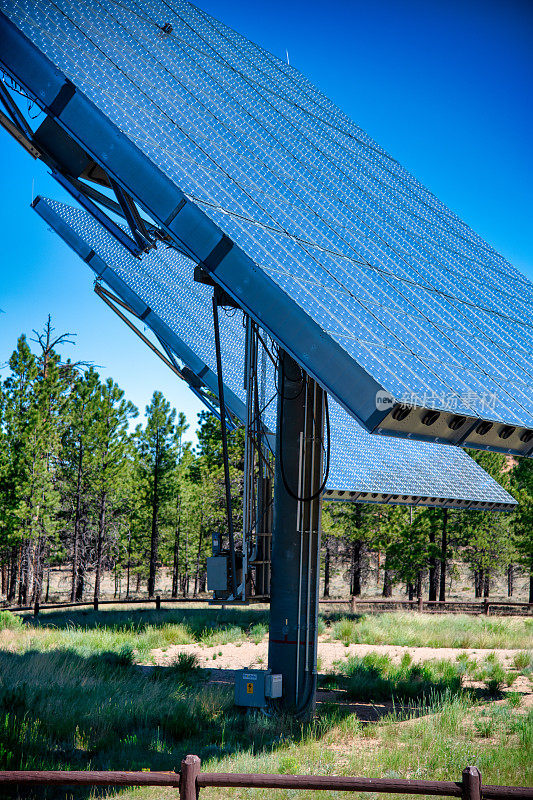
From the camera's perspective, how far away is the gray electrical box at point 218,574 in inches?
457

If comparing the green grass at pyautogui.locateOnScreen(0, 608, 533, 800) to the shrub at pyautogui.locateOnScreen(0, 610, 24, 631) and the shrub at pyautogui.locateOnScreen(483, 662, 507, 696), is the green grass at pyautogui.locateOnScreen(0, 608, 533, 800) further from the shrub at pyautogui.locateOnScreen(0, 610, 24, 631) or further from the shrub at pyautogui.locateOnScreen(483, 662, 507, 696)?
the shrub at pyautogui.locateOnScreen(0, 610, 24, 631)

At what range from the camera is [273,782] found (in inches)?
205

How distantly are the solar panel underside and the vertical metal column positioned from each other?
2388 millimetres

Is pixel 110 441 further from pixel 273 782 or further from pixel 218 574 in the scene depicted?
pixel 273 782

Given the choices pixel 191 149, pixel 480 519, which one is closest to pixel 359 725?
pixel 191 149

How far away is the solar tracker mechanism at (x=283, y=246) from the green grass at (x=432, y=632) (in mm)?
7614

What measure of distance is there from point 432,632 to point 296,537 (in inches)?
404

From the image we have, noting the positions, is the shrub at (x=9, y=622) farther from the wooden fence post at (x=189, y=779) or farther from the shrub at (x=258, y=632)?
the wooden fence post at (x=189, y=779)

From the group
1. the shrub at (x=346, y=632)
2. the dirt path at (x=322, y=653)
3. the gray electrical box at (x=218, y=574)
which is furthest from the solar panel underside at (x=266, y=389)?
the dirt path at (x=322, y=653)

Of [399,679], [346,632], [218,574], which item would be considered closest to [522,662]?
[399,679]

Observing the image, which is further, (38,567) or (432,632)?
(38,567)

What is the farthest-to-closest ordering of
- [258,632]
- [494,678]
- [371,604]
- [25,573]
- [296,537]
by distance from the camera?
[25,573], [371,604], [258,632], [494,678], [296,537]

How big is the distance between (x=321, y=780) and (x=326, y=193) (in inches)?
402

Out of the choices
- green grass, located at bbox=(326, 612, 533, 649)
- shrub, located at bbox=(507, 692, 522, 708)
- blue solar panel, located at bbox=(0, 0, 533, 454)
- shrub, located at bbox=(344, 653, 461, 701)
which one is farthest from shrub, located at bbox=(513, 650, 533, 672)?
blue solar panel, located at bbox=(0, 0, 533, 454)
